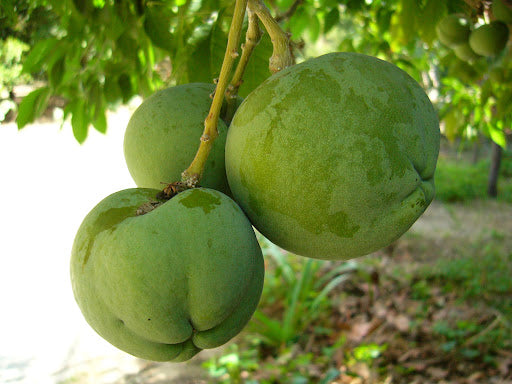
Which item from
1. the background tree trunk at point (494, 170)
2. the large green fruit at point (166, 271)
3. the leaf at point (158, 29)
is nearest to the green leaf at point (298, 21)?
the leaf at point (158, 29)

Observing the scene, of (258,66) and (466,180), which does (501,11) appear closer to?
(258,66)

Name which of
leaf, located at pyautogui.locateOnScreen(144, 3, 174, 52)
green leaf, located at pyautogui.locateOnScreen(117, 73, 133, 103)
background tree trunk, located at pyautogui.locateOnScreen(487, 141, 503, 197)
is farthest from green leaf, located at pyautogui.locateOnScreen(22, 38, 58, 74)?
background tree trunk, located at pyautogui.locateOnScreen(487, 141, 503, 197)

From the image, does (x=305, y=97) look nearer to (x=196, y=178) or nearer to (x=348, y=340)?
(x=196, y=178)

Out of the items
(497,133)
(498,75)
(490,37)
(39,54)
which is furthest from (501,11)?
(39,54)

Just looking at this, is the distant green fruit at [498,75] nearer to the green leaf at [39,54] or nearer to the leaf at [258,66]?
the leaf at [258,66]

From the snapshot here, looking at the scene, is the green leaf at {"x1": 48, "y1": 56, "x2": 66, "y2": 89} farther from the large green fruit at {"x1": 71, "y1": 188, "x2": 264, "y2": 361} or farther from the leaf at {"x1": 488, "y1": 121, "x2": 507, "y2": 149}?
the leaf at {"x1": 488, "y1": 121, "x2": 507, "y2": 149}
